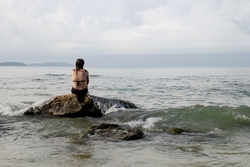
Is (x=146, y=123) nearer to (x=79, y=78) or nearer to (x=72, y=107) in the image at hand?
(x=72, y=107)

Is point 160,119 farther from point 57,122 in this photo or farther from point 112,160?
point 112,160

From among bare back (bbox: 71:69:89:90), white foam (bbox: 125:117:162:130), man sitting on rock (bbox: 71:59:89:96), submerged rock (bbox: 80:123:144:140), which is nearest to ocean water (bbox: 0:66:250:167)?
white foam (bbox: 125:117:162:130)

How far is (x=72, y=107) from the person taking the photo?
10789 mm

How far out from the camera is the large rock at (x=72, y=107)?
1074 centimetres

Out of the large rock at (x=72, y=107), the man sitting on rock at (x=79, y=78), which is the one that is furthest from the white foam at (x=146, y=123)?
the man sitting on rock at (x=79, y=78)

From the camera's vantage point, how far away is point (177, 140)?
23.5ft

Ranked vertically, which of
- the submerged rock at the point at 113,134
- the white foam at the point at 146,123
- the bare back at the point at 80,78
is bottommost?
the white foam at the point at 146,123

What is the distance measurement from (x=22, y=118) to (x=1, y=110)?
2132mm

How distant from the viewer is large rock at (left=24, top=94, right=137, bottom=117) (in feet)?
35.2

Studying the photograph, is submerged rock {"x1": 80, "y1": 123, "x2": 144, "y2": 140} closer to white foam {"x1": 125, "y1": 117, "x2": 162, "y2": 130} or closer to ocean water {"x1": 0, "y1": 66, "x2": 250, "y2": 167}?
ocean water {"x1": 0, "y1": 66, "x2": 250, "y2": 167}

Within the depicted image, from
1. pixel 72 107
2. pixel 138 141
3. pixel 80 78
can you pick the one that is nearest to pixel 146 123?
pixel 138 141

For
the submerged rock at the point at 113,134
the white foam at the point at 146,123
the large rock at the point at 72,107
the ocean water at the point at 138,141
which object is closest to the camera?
the ocean water at the point at 138,141

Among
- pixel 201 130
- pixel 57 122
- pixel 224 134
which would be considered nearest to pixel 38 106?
pixel 57 122

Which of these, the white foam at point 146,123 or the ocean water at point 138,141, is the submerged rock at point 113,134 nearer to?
the ocean water at point 138,141
